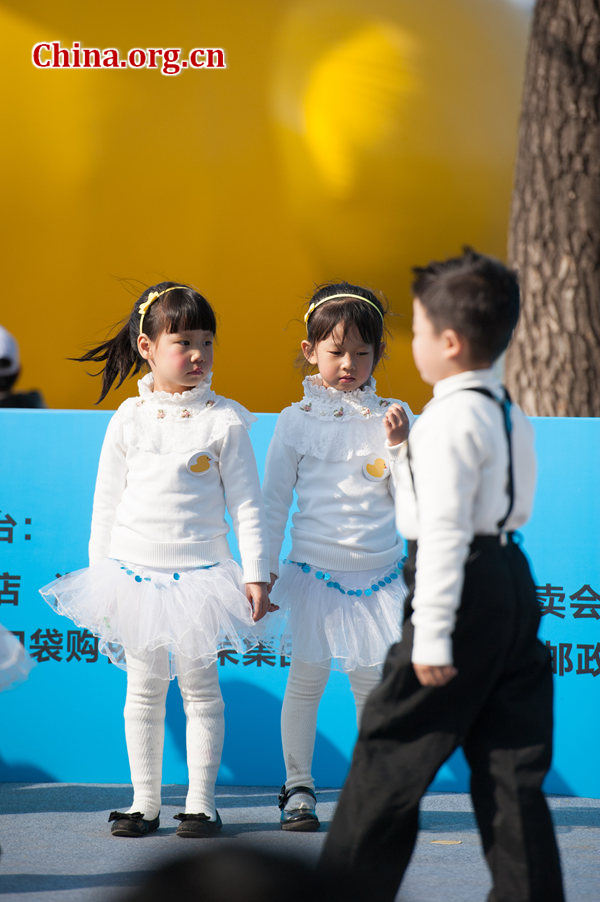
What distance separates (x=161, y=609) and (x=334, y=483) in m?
0.59

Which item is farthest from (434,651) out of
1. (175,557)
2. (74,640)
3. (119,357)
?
(74,640)

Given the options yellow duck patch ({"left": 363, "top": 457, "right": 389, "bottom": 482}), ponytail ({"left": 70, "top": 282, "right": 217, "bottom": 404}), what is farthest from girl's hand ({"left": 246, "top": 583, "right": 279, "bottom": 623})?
ponytail ({"left": 70, "top": 282, "right": 217, "bottom": 404})

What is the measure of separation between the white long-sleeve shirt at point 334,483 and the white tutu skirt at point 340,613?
41mm

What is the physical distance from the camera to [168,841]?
2.84 metres

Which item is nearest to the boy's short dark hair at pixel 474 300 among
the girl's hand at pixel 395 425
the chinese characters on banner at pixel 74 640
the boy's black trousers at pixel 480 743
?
the boy's black trousers at pixel 480 743

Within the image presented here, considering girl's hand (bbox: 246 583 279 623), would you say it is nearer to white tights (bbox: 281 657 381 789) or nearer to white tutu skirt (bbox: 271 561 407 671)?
white tutu skirt (bbox: 271 561 407 671)

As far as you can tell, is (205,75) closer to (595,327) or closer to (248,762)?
(595,327)

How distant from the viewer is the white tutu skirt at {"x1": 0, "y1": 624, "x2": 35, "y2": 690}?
8.30 ft

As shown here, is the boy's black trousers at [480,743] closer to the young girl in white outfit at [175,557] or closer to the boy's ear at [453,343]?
the boy's ear at [453,343]

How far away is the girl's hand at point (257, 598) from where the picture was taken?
289 centimetres

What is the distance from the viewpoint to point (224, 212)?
6.14 metres

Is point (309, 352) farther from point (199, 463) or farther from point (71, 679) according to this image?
point (71, 679)

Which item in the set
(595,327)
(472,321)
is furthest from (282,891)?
(595,327)

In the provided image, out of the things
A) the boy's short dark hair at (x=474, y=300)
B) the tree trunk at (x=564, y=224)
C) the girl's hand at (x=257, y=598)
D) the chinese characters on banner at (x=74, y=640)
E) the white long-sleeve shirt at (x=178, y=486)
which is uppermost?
the tree trunk at (x=564, y=224)
